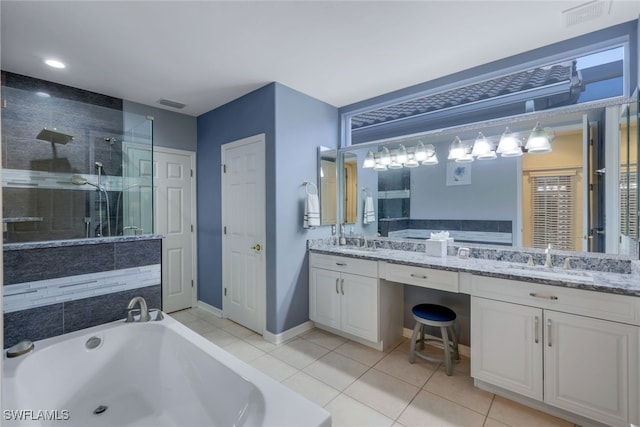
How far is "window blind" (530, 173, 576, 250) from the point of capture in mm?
2311

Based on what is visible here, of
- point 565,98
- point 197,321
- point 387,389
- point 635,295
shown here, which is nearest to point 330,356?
point 387,389

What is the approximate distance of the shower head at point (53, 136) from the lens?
2719mm

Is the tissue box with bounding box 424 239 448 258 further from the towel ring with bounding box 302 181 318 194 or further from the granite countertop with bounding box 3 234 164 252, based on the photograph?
the granite countertop with bounding box 3 234 164 252

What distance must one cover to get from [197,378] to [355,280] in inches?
59.5

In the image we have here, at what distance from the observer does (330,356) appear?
9.00 feet

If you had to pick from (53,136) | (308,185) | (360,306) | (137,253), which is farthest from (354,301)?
(53,136)

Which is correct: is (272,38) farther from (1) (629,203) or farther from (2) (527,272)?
(1) (629,203)

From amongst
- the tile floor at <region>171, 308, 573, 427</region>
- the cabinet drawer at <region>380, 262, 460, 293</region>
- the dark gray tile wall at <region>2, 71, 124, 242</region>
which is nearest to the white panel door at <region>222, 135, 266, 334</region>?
the tile floor at <region>171, 308, 573, 427</region>

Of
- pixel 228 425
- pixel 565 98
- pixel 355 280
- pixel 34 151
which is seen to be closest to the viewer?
pixel 228 425

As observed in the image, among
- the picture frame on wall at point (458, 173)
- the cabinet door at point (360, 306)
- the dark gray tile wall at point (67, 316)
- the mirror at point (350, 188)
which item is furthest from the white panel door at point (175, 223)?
the picture frame on wall at point (458, 173)

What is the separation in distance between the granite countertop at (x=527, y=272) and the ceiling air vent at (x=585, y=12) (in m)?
1.65

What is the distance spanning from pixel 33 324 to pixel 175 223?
1.99 metres

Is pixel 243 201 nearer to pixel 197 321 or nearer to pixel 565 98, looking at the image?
pixel 197 321

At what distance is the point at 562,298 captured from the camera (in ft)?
6.26
